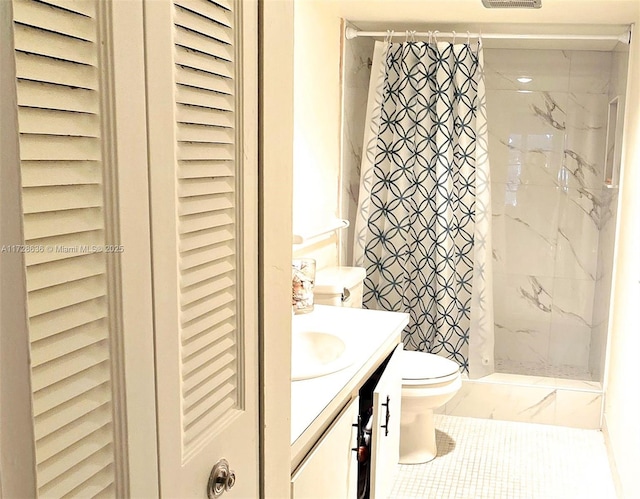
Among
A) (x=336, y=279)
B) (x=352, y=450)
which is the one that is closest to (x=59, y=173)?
(x=352, y=450)

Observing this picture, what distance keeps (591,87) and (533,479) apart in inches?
92.9

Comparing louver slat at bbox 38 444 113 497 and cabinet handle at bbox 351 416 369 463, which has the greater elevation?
louver slat at bbox 38 444 113 497

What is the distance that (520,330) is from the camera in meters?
4.31

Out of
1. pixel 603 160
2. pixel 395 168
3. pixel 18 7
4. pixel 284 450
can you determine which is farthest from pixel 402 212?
pixel 18 7

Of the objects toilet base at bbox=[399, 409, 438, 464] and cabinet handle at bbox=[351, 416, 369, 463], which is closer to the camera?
cabinet handle at bbox=[351, 416, 369, 463]

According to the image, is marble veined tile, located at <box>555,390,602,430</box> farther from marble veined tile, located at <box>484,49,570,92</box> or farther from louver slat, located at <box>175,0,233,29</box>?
louver slat, located at <box>175,0,233,29</box>

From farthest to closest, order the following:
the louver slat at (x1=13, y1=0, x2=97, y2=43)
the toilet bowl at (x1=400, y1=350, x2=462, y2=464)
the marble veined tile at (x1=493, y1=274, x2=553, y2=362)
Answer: the marble veined tile at (x1=493, y1=274, x2=553, y2=362) → the toilet bowl at (x1=400, y1=350, x2=462, y2=464) → the louver slat at (x1=13, y1=0, x2=97, y2=43)

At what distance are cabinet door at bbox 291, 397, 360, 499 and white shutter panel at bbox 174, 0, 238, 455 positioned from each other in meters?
0.56

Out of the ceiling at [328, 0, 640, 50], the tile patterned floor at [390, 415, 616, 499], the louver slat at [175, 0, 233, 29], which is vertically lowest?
the tile patterned floor at [390, 415, 616, 499]

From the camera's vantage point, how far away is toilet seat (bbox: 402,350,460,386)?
9.77ft

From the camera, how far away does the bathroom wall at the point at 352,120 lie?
11.8ft

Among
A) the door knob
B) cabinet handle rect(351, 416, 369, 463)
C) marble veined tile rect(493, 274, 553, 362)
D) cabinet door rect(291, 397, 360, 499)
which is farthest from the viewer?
marble veined tile rect(493, 274, 553, 362)

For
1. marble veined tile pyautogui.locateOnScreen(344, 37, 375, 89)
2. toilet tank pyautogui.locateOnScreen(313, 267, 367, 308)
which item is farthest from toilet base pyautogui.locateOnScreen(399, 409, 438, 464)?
marble veined tile pyautogui.locateOnScreen(344, 37, 375, 89)

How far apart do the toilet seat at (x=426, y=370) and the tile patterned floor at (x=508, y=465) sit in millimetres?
402
